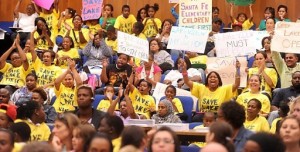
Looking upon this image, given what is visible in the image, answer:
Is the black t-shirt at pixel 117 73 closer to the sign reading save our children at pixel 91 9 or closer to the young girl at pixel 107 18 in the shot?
the sign reading save our children at pixel 91 9

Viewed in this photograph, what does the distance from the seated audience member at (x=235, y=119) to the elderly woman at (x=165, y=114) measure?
14.2 ft

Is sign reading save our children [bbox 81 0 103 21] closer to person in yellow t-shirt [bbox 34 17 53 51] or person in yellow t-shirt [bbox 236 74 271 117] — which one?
person in yellow t-shirt [bbox 34 17 53 51]

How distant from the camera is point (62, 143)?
8695mm

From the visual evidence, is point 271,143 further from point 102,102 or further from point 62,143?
point 102,102

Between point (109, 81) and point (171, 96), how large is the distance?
2.31 metres

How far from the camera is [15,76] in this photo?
16.0 meters

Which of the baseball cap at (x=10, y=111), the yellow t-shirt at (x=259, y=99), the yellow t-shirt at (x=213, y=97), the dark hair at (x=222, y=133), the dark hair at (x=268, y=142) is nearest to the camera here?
the dark hair at (x=268, y=142)

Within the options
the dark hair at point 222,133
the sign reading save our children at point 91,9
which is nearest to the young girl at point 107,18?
the sign reading save our children at point 91,9

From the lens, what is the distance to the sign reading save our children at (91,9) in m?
19.0

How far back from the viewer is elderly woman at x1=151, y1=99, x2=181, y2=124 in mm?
12867

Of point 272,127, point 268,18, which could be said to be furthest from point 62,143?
point 268,18

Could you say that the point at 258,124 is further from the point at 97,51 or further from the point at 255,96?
the point at 97,51

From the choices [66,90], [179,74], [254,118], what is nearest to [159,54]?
[179,74]

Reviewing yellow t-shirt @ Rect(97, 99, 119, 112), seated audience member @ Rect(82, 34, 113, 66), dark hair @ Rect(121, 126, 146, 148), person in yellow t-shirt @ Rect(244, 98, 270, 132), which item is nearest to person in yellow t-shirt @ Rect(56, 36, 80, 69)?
seated audience member @ Rect(82, 34, 113, 66)
